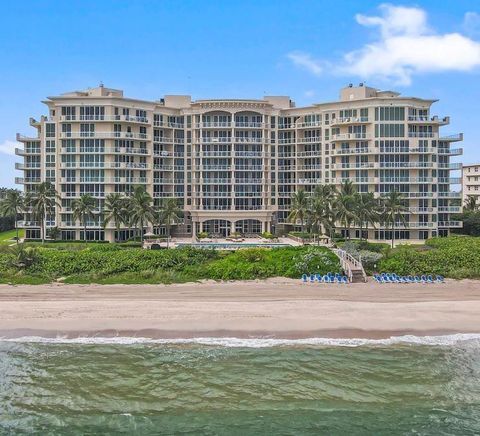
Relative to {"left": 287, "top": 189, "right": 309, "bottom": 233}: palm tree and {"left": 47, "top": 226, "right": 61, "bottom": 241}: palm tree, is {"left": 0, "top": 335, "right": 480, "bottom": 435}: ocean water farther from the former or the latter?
{"left": 47, "top": 226, "right": 61, "bottom": 241}: palm tree

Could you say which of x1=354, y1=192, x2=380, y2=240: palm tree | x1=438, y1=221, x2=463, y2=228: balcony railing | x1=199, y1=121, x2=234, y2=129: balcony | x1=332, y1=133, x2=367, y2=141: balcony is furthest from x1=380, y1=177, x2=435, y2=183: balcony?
x1=199, y1=121, x2=234, y2=129: balcony

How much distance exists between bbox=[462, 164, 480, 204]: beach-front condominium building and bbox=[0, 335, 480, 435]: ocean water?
107 m

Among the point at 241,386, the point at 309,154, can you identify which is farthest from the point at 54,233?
the point at 241,386

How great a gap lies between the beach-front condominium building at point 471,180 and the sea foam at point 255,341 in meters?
106

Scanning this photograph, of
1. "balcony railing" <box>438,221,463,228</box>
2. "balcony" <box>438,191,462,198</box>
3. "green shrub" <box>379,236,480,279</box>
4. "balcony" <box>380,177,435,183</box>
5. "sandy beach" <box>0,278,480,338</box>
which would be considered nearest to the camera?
"sandy beach" <box>0,278,480,338</box>

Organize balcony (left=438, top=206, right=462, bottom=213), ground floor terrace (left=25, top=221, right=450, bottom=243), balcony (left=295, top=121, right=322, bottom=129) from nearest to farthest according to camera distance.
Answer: ground floor terrace (left=25, top=221, right=450, bottom=243) < balcony (left=438, top=206, right=462, bottom=213) < balcony (left=295, top=121, right=322, bottom=129)

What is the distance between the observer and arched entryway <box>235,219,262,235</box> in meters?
87.6

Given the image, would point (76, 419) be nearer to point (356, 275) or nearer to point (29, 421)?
point (29, 421)

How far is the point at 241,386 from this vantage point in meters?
26.3

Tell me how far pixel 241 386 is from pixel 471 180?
12102cm

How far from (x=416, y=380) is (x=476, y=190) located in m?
115

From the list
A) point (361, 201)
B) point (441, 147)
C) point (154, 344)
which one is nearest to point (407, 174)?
point (441, 147)

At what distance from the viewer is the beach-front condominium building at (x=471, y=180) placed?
129m

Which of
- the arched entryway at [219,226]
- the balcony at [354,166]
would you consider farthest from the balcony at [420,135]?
the arched entryway at [219,226]
